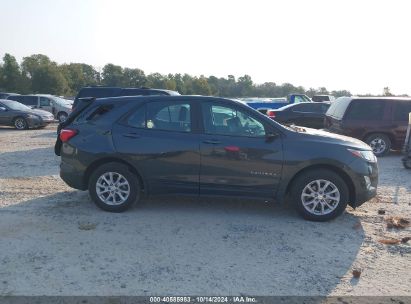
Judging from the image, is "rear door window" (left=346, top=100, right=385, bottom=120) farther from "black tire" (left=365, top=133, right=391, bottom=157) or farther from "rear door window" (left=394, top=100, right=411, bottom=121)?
"black tire" (left=365, top=133, right=391, bottom=157)

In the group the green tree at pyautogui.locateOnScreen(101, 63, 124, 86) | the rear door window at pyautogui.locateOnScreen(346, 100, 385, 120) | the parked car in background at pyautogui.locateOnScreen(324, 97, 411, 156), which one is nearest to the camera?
the parked car in background at pyautogui.locateOnScreen(324, 97, 411, 156)

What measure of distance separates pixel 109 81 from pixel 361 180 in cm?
8590

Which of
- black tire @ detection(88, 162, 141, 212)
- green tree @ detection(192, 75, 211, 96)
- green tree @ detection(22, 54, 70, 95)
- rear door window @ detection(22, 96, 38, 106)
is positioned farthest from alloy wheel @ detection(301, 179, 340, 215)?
green tree @ detection(22, 54, 70, 95)

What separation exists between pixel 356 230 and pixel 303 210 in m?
0.71

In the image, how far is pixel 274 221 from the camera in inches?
220

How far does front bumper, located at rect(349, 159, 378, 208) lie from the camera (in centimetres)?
551

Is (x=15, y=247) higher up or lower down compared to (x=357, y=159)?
lower down

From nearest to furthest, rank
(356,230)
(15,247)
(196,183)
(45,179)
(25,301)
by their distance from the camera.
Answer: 1. (25,301)
2. (15,247)
3. (356,230)
4. (196,183)
5. (45,179)

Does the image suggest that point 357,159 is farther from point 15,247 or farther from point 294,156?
point 15,247

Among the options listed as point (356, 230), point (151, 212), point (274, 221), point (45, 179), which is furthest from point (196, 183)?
point (45, 179)

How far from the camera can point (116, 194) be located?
5812 mm

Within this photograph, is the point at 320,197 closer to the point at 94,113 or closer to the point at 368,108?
the point at 94,113

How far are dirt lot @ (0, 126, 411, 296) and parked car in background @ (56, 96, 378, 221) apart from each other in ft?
1.17

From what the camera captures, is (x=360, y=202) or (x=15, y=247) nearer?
(x=15, y=247)
